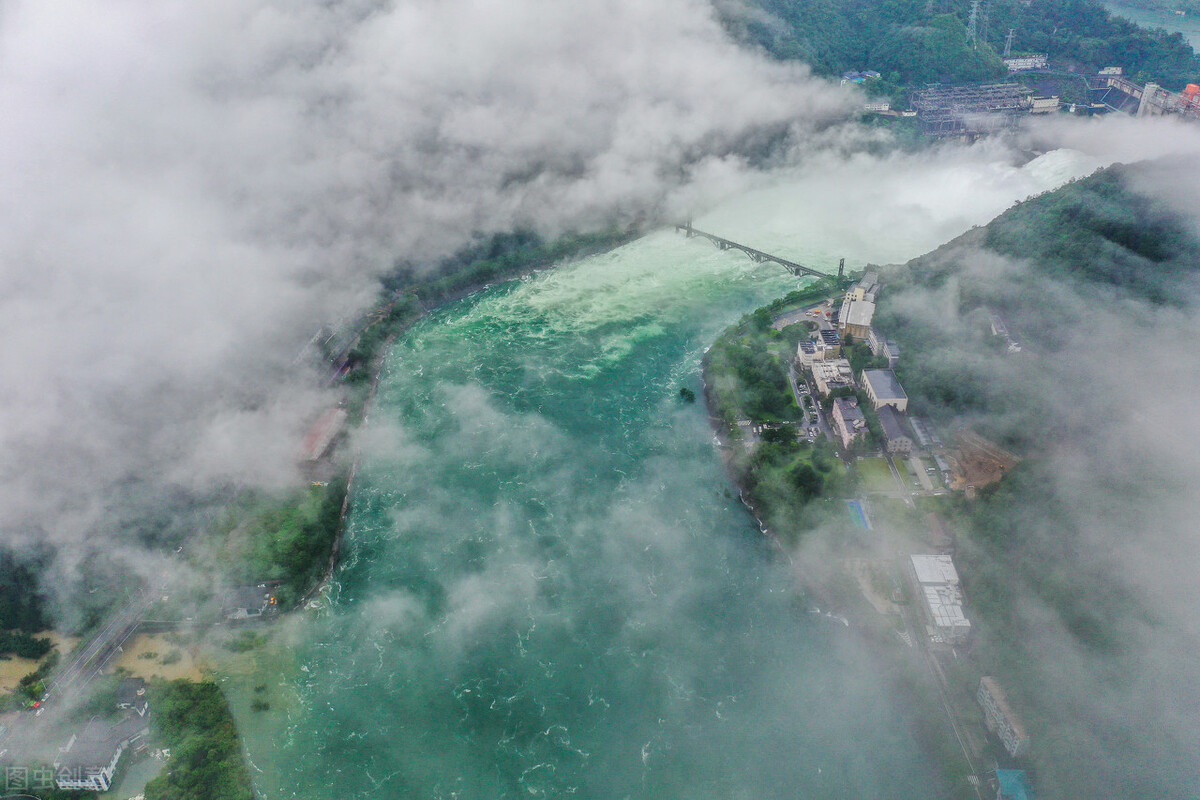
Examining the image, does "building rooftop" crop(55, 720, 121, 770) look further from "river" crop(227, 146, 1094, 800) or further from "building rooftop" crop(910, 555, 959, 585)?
"building rooftop" crop(910, 555, 959, 585)

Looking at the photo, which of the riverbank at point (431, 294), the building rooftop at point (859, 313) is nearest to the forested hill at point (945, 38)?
the riverbank at point (431, 294)

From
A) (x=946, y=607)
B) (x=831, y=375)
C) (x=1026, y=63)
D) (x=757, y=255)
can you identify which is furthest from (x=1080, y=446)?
(x=1026, y=63)

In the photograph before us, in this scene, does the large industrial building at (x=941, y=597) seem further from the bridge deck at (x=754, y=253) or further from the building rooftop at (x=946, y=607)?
the bridge deck at (x=754, y=253)

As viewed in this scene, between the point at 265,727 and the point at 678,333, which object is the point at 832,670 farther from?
the point at 678,333

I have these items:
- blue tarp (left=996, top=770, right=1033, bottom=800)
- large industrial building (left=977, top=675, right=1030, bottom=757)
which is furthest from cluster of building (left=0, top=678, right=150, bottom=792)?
large industrial building (left=977, top=675, right=1030, bottom=757)

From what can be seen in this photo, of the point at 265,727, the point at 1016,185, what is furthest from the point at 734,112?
the point at 265,727

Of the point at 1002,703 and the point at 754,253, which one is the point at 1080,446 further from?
the point at 754,253
